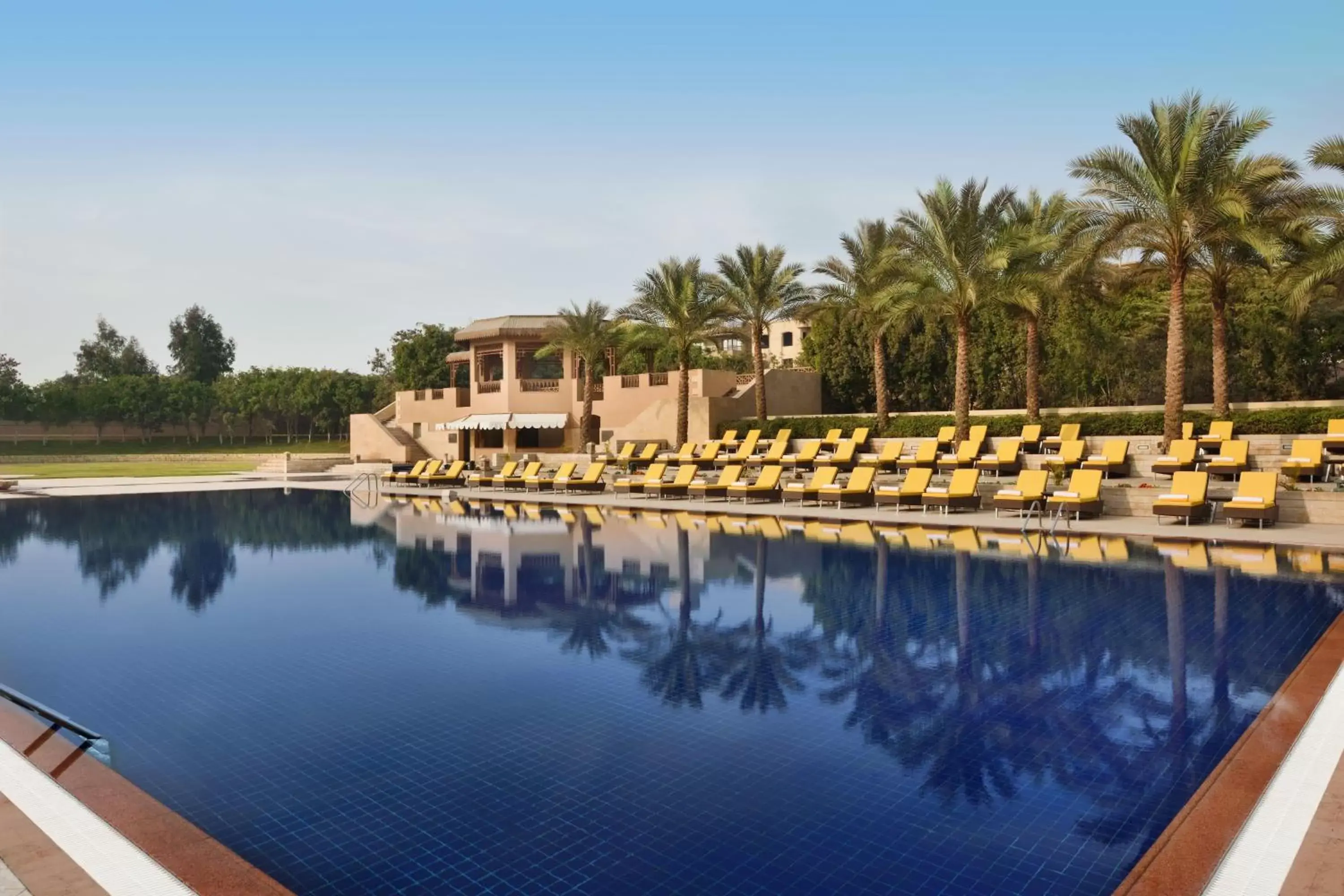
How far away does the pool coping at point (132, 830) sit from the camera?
3.76 metres

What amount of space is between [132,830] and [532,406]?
1299 inches

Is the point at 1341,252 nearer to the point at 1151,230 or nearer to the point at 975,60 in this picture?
the point at 1151,230

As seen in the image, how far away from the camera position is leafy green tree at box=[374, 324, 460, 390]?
55812mm

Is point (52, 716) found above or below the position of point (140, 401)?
below

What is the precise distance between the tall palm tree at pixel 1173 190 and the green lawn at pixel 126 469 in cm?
3531

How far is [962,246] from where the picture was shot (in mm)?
22828

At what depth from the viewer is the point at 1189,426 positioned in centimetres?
2011

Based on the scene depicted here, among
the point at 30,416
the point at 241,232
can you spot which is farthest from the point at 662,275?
the point at 30,416

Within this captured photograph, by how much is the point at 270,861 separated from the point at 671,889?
1.86 metres

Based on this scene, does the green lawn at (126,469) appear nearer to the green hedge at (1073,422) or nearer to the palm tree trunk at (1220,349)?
the green hedge at (1073,422)

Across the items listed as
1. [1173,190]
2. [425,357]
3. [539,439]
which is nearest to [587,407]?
[539,439]

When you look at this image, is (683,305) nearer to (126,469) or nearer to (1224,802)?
(1224,802)

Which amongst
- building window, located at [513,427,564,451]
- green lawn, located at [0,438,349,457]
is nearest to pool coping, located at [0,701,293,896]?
building window, located at [513,427,564,451]

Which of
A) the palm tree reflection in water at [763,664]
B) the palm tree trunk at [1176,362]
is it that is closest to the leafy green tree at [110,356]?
the palm tree trunk at [1176,362]
